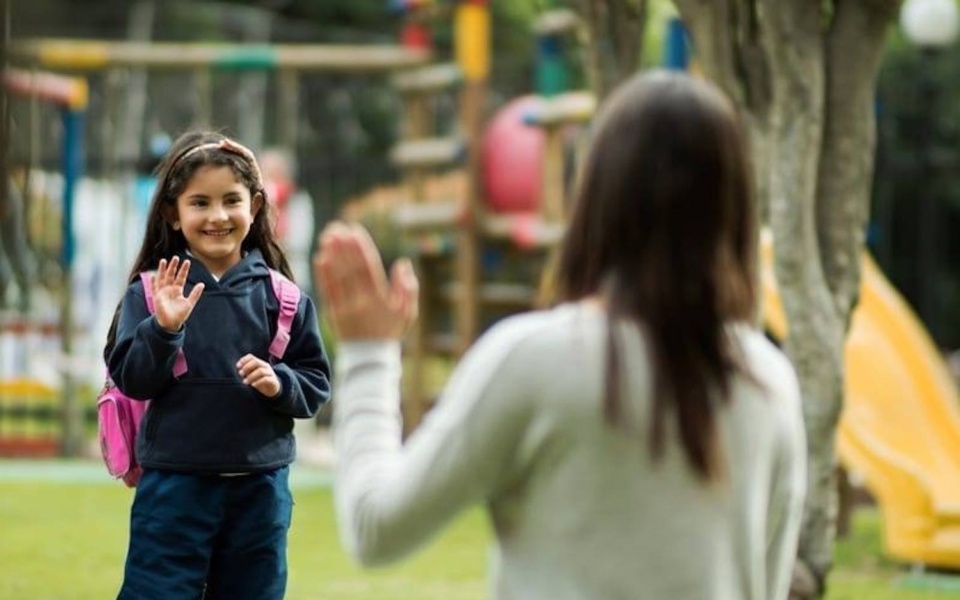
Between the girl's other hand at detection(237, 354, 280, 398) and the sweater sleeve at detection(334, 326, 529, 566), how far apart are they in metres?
1.76

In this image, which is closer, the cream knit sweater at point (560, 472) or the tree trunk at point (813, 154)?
the cream knit sweater at point (560, 472)

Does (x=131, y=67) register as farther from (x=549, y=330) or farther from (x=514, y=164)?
(x=549, y=330)

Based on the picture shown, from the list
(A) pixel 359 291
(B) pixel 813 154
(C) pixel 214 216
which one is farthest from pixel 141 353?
(B) pixel 813 154

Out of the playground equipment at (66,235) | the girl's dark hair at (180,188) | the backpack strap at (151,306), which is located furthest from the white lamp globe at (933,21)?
the backpack strap at (151,306)

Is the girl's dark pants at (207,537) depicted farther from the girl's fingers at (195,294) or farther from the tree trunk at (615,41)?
the tree trunk at (615,41)

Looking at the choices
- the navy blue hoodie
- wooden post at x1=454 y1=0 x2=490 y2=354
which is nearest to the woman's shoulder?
the navy blue hoodie

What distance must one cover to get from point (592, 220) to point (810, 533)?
5.06 metres

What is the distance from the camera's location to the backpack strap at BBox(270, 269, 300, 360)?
465cm

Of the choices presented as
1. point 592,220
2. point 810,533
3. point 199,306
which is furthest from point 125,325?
point 810,533

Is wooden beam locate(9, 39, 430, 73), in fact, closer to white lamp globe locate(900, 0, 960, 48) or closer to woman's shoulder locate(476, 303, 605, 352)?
white lamp globe locate(900, 0, 960, 48)

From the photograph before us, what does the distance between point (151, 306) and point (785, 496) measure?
2.11 m

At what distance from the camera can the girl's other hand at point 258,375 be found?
14.7 feet

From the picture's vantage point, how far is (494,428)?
2.55m

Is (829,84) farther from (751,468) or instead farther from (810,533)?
(751,468)
